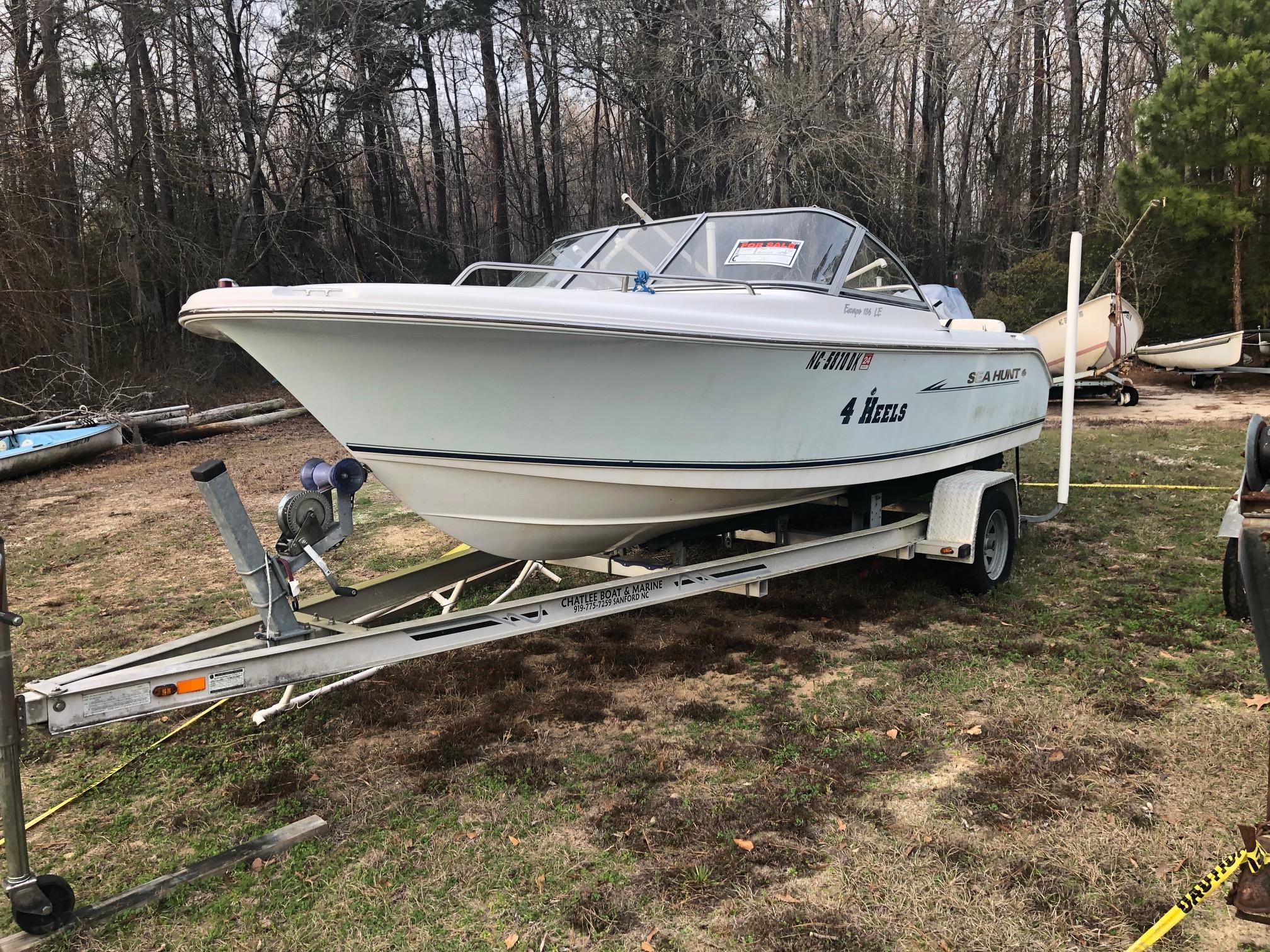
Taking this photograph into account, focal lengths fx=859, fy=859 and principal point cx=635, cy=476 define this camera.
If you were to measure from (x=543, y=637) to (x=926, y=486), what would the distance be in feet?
8.16

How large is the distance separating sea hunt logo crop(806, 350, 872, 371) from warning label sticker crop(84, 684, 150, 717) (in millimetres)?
2746

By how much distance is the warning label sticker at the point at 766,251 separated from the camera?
14.0 feet

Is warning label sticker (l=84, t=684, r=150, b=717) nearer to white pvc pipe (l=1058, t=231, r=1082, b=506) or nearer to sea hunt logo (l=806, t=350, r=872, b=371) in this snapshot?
sea hunt logo (l=806, t=350, r=872, b=371)

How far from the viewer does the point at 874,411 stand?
14.0 ft

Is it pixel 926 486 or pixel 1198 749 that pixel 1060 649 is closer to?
pixel 1198 749

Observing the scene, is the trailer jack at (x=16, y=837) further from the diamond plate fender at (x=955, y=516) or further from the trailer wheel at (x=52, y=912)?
the diamond plate fender at (x=955, y=516)

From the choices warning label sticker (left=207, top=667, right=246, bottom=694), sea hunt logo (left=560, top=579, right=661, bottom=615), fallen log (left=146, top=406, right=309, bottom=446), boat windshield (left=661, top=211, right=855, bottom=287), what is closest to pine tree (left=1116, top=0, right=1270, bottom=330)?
boat windshield (left=661, top=211, right=855, bottom=287)

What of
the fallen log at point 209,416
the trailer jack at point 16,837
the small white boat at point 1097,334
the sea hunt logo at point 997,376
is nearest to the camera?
the trailer jack at point 16,837

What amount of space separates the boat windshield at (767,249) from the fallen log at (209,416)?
11.1 m

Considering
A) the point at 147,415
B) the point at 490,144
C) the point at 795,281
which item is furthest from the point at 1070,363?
the point at 490,144

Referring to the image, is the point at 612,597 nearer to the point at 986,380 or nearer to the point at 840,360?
the point at 840,360

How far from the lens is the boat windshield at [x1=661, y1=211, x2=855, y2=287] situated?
426 cm

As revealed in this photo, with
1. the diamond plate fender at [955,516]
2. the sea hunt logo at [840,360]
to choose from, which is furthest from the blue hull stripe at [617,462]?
the diamond plate fender at [955,516]

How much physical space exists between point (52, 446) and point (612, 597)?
988cm
